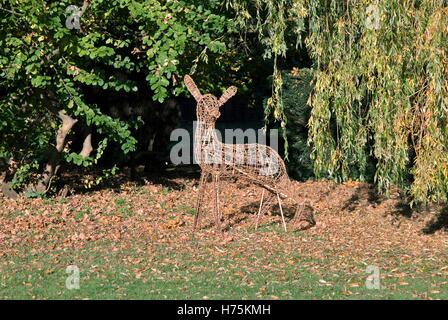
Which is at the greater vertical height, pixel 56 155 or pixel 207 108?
pixel 207 108

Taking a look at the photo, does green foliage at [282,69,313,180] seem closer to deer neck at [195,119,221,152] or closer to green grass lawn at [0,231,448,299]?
deer neck at [195,119,221,152]

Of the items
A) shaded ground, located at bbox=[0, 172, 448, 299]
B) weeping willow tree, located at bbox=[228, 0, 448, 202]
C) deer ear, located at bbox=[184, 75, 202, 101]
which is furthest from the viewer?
deer ear, located at bbox=[184, 75, 202, 101]

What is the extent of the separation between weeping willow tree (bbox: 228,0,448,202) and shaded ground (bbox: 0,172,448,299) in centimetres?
104

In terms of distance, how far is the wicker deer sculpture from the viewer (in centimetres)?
1018

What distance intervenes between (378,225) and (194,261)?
3.62 meters

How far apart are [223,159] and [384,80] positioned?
7.59 feet

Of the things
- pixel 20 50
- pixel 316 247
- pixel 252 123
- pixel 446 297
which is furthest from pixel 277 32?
pixel 252 123

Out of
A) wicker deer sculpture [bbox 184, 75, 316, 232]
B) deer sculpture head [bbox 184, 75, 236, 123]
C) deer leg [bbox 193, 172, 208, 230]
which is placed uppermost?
deer sculpture head [bbox 184, 75, 236, 123]

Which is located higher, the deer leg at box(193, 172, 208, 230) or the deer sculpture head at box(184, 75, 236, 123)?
the deer sculpture head at box(184, 75, 236, 123)

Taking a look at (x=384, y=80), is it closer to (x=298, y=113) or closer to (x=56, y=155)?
(x=298, y=113)

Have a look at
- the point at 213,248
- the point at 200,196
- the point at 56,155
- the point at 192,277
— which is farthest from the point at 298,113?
the point at 192,277

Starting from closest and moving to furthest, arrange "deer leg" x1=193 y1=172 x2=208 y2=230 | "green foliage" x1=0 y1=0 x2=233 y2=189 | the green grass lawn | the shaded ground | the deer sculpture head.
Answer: the green grass lawn
the shaded ground
the deer sculpture head
"deer leg" x1=193 y1=172 x2=208 y2=230
"green foliage" x1=0 y1=0 x2=233 y2=189

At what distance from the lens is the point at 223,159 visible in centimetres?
1034

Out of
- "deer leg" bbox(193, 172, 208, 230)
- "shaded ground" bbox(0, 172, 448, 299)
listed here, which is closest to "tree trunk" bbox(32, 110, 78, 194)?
"shaded ground" bbox(0, 172, 448, 299)
